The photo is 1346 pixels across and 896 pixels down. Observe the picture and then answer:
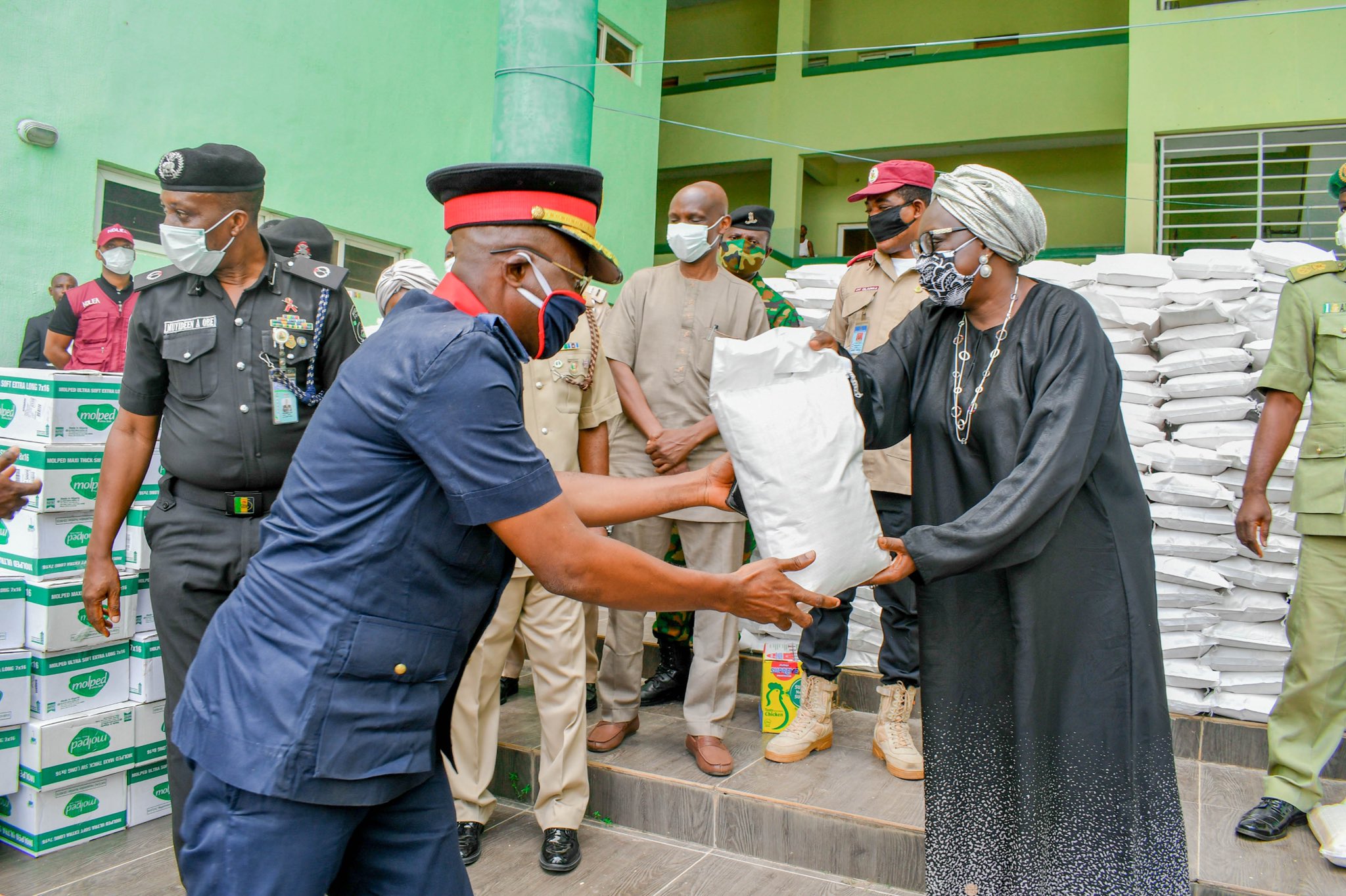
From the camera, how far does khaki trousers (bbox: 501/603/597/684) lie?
12.4ft

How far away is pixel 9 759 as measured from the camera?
300 centimetres

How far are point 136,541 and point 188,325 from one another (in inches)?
46.1

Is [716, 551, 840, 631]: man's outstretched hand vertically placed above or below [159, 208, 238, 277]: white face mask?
below

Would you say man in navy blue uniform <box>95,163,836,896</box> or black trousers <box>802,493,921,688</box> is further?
black trousers <box>802,493,921,688</box>

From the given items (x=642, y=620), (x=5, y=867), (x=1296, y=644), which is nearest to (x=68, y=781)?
(x=5, y=867)

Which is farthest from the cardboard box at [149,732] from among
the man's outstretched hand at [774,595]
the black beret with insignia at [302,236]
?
the man's outstretched hand at [774,595]

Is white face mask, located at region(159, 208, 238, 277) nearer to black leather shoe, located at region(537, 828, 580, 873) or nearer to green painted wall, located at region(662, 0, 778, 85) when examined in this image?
black leather shoe, located at region(537, 828, 580, 873)

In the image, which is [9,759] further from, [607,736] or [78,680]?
[607,736]

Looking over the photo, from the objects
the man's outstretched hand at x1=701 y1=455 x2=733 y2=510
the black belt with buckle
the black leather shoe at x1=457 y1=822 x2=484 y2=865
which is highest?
the man's outstretched hand at x1=701 y1=455 x2=733 y2=510

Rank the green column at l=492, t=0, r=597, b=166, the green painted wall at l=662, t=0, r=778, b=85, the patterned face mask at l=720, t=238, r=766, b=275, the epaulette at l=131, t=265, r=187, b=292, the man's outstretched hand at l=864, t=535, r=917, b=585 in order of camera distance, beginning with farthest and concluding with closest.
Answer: the green painted wall at l=662, t=0, r=778, b=85 → the patterned face mask at l=720, t=238, r=766, b=275 → the green column at l=492, t=0, r=597, b=166 → the epaulette at l=131, t=265, r=187, b=292 → the man's outstretched hand at l=864, t=535, r=917, b=585

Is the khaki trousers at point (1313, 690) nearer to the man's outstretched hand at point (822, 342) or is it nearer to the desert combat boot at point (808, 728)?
the desert combat boot at point (808, 728)

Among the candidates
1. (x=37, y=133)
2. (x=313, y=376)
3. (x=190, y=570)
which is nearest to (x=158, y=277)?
(x=313, y=376)

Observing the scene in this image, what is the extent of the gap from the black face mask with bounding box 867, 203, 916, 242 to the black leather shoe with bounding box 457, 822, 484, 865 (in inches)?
101

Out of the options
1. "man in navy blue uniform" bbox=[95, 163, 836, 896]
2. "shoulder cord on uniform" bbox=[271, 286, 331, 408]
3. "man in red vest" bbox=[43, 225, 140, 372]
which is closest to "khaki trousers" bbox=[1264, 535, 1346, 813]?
"man in navy blue uniform" bbox=[95, 163, 836, 896]
